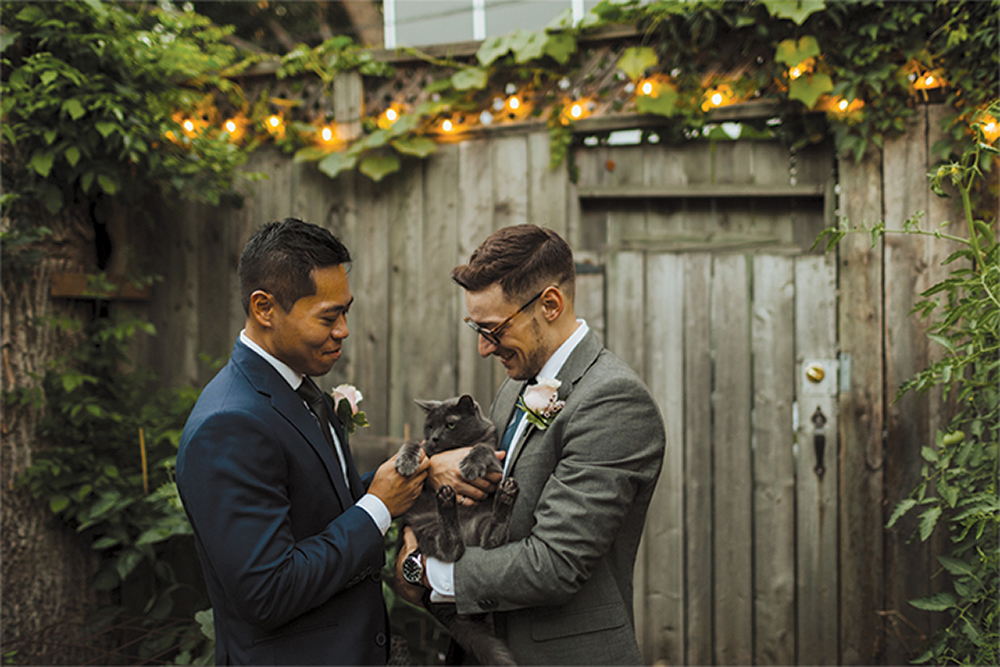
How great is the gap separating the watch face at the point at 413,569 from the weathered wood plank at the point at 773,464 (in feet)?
6.23

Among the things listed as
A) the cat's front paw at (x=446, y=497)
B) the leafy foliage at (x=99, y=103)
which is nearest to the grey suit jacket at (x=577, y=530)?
the cat's front paw at (x=446, y=497)

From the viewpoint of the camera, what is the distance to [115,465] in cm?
300

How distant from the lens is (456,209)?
3.15 metres

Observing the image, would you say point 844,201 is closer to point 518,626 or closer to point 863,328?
point 863,328

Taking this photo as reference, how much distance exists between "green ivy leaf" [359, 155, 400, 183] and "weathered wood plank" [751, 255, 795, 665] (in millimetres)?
1908

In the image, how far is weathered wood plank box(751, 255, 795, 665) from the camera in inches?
109

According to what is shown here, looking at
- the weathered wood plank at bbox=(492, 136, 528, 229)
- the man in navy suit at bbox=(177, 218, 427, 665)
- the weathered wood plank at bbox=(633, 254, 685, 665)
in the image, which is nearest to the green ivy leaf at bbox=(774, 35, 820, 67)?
the weathered wood plank at bbox=(633, 254, 685, 665)

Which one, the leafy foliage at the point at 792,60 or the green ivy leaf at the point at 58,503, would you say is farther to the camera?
the green ivy leaf at the point at 58,503

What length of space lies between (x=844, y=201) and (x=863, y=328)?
0.60 metres

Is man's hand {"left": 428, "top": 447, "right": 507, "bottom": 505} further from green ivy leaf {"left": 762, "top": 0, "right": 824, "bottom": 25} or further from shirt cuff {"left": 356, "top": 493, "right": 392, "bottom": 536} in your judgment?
green ivy leaf {"left": 762, "top": 0, "right": 824, "bottom": 25}

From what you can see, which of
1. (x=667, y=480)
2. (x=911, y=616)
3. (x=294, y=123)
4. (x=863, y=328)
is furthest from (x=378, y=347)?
(x=911, y=616)

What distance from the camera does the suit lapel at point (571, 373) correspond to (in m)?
1.52

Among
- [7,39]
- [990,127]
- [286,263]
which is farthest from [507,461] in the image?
[7,39]

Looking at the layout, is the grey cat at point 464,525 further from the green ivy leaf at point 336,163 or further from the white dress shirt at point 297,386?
the green ivy leaf at point 336,163
